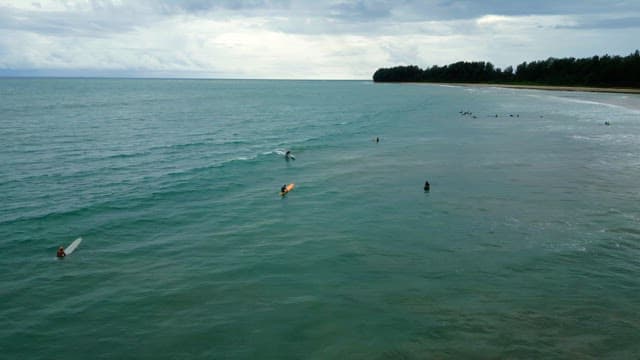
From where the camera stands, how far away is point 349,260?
24.0 metres

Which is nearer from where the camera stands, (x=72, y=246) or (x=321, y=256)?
(x=321, y=256)

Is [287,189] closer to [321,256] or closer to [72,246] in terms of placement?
[321,256]

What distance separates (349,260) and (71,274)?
1288cm

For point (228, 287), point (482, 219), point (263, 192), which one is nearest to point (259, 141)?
point (263, 192)

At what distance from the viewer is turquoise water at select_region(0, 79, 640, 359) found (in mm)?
17020

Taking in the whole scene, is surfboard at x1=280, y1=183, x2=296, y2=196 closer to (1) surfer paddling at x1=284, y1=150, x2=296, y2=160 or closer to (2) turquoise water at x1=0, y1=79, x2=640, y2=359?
(2) turquoise water at x1=0, y1=79, x2=640, y2=359

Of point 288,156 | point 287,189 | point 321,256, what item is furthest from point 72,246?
point 288,156

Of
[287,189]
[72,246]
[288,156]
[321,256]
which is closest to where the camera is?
[321,256]

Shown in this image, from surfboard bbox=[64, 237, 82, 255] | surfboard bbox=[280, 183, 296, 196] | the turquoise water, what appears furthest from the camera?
surfboard bbox=[280, 183, 296, 196]

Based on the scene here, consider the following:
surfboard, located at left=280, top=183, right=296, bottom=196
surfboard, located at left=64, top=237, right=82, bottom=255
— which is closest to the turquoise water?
surfboard, located at left=64, top=237, right=82, bottom=255

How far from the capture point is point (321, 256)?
24.7m

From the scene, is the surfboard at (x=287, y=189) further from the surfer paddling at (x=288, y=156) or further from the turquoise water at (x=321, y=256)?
the surfer paddling at (x=288, y=156)

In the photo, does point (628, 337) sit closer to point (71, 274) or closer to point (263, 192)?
point (71, 274)

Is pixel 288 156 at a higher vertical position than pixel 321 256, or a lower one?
higher
